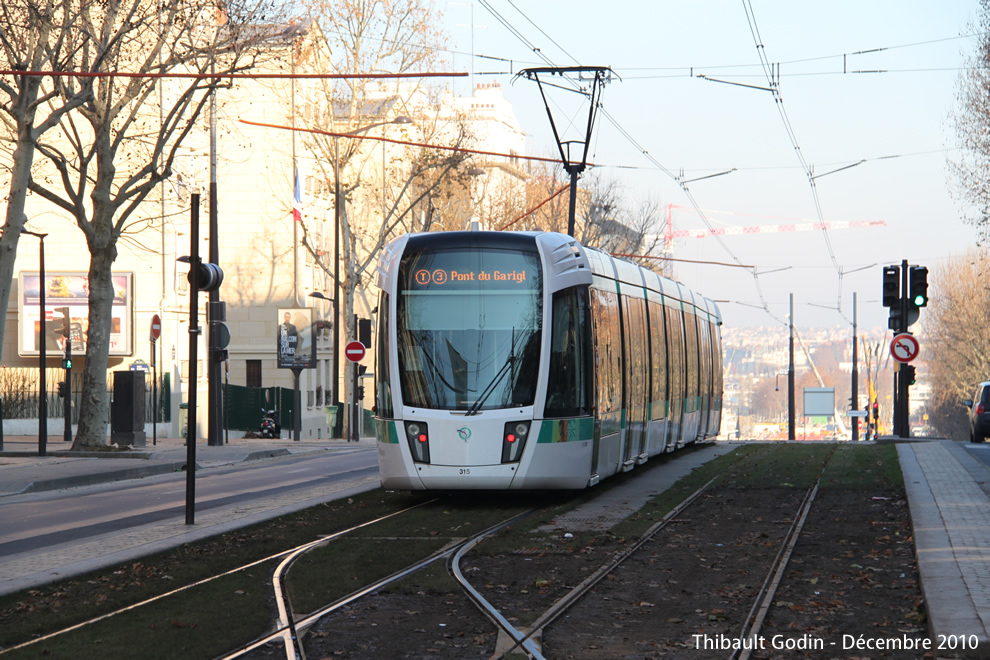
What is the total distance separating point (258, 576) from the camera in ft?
30.9

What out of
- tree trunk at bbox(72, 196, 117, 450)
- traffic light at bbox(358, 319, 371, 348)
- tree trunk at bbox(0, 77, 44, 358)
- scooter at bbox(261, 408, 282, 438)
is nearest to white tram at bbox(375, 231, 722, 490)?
traffic light at bbox(358, 319, 371, 348)

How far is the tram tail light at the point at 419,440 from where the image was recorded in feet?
45.1

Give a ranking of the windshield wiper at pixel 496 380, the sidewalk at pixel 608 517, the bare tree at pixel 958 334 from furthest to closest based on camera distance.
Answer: the bare tree at pixel 958 334 < the windshield wiper at pixel 496 380 < the sidewalk at pixel 608 517

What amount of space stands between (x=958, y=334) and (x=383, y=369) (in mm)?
69019

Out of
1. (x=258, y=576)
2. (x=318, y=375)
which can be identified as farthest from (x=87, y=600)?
(x=318, y=375)

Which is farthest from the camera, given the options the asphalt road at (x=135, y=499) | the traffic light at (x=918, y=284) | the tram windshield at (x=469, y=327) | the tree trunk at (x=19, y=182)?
the traffic light at (x=918, y=284)

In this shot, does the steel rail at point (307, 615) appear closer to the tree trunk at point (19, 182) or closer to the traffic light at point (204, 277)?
the traffic light at point (204, 277)

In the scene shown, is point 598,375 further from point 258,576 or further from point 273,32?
point 273,32

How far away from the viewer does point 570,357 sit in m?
14.3

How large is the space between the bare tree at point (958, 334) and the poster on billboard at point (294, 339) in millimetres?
44154

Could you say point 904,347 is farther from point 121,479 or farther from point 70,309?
point 70,309

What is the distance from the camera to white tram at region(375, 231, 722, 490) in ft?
45.0

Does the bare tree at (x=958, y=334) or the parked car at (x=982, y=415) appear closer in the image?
the parked car at (x=982, y=415)

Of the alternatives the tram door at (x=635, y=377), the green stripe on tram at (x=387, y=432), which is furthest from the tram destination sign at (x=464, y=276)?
the tram door at (x=635, y=377)
